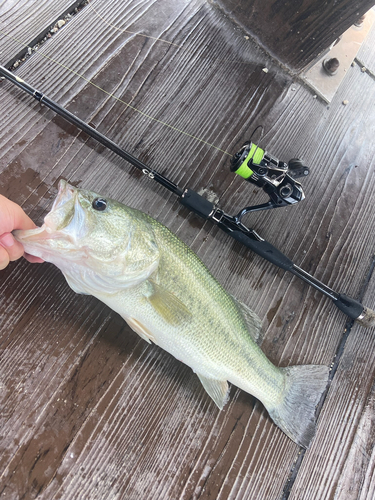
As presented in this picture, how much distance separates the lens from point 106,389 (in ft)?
6.35

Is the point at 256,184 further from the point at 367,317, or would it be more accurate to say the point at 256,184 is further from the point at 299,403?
the point at 299,403

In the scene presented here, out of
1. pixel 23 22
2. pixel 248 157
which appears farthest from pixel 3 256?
pixel 23 22

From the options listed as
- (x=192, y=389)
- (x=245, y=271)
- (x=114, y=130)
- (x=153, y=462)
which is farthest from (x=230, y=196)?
(x=153, y=462)

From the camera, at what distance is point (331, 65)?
8.51ft

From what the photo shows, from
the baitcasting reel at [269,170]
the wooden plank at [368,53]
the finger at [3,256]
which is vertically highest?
the wooden plank at [368,53]

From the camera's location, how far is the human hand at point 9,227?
146 cm

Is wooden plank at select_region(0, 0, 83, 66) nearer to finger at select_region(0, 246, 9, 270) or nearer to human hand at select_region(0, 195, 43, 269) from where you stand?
human hand at select_region(0, 195, 43, 269)

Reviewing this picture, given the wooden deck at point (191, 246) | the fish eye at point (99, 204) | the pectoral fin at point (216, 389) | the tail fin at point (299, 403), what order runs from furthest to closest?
the tail fin at point (299, 403) < the pectoral fin at point (216, 389) < the wooden deck at point (191, 246) < the fish eye at point (99, 204)

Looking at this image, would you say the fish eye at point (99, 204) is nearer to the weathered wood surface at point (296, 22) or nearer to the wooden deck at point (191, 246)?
the wooden deck at point (191, 246)

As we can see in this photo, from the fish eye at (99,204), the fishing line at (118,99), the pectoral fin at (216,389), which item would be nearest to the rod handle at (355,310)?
the pectoral fin at (216,389)

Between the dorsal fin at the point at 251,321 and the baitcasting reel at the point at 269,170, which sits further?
the dorsal fin at the point at 251,321

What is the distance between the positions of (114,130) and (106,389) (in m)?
1.94

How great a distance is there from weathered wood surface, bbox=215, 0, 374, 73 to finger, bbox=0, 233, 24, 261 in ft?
8.56

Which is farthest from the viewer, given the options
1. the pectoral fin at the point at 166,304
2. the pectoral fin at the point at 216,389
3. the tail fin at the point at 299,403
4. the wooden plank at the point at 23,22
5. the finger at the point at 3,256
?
the wooden plank at the point at 23,22
